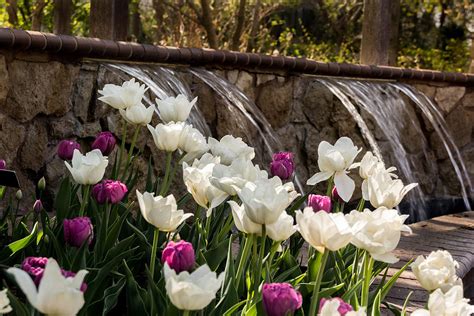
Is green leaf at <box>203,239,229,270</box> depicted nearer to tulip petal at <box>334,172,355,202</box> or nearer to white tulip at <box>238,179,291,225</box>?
tulip petal at <box>334,172,355,202</box>

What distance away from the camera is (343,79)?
545 cm

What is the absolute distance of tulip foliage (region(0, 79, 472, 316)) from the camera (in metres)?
1.41

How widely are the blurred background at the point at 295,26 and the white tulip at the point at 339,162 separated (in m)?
7.49

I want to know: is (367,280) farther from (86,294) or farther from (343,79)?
(343,79)

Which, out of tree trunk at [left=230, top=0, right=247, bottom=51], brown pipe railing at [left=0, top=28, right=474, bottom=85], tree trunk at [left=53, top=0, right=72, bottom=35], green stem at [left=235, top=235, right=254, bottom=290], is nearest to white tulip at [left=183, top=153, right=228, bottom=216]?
green stem at [left=235, top=235, right=254, bottom=290]

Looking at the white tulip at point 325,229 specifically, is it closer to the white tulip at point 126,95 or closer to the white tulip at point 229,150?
the white tulip at point 229,150

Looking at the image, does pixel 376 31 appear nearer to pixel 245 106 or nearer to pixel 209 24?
pixel 245 106

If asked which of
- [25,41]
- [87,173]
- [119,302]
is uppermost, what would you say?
[25,41]

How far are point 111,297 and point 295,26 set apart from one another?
1465 cm

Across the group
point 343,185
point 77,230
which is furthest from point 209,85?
point 77,230

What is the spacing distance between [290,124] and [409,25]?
1005cm

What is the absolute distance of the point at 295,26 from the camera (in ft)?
53.2

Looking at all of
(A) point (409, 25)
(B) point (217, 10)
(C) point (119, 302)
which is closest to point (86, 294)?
(C) point (119, 302)

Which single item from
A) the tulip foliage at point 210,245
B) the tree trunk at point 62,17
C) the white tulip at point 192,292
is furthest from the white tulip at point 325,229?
the tree trunk at point 62,17
